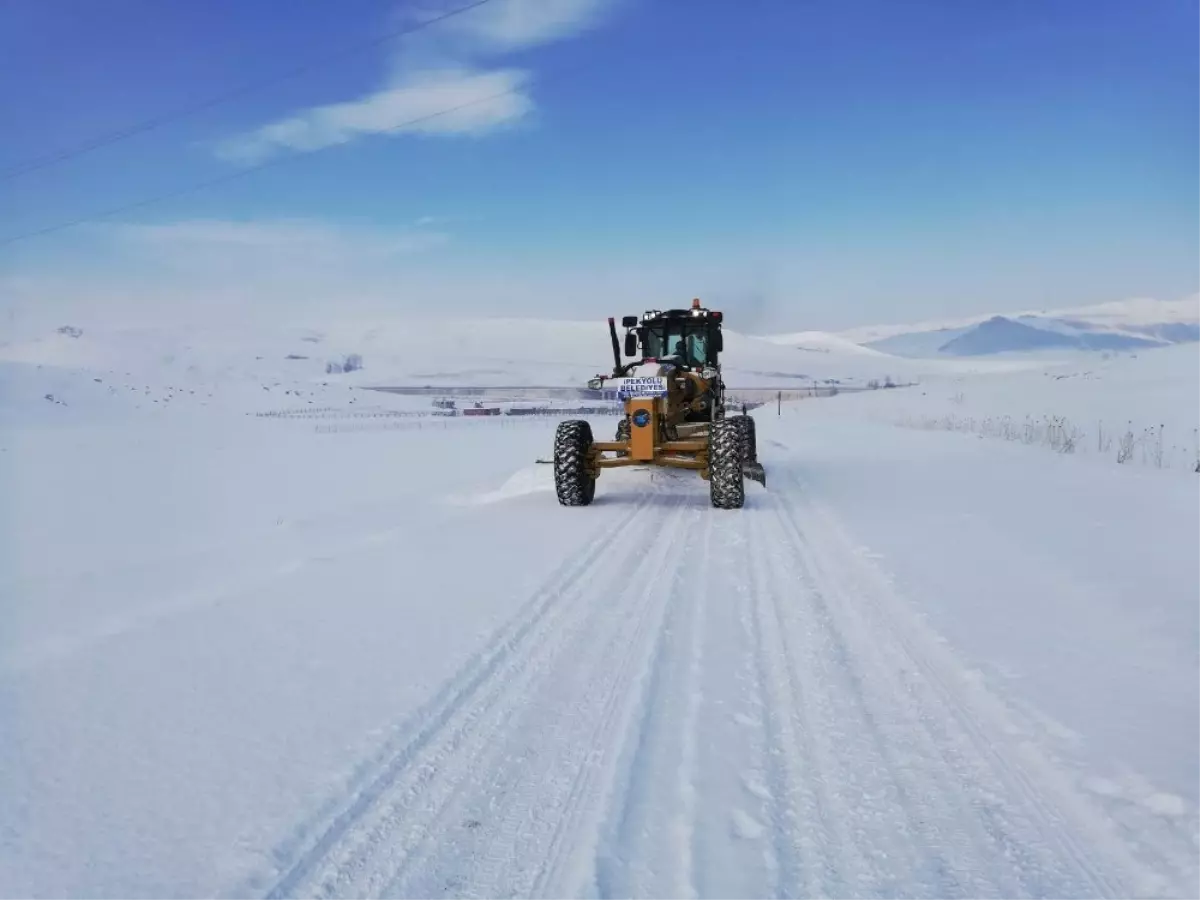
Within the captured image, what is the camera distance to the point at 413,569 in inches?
284

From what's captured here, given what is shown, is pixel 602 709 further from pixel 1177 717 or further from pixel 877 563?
pixel 877 563

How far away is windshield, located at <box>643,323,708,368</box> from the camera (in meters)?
13.1

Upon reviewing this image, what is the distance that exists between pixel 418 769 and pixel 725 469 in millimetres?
7120

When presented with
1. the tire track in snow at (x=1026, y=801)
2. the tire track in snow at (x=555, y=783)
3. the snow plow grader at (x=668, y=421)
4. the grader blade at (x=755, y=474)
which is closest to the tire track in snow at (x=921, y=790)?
the tire track in snow at (x=1026, y=801)

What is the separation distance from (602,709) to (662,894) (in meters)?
1.44

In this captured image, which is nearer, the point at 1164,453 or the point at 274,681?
the point at 274,681

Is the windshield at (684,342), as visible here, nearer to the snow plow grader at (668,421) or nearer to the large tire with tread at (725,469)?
the snow plow grader at (668,421)

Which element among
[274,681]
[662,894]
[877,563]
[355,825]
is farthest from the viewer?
[877,563]

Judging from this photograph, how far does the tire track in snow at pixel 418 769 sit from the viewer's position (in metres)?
2.88

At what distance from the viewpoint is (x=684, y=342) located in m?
13.1

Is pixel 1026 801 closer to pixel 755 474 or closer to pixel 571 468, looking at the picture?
pixel 571 468

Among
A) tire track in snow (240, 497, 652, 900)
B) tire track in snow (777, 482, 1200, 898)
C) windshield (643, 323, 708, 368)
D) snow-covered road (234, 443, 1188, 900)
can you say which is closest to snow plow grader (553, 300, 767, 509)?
windshield (643, 323, 708, 368)

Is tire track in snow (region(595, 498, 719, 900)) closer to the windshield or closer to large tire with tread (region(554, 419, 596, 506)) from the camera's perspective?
large tire with tread (region(554, 419, 596, 506))

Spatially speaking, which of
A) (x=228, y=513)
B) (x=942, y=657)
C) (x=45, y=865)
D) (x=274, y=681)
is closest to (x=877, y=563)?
(x=942, y=657)
